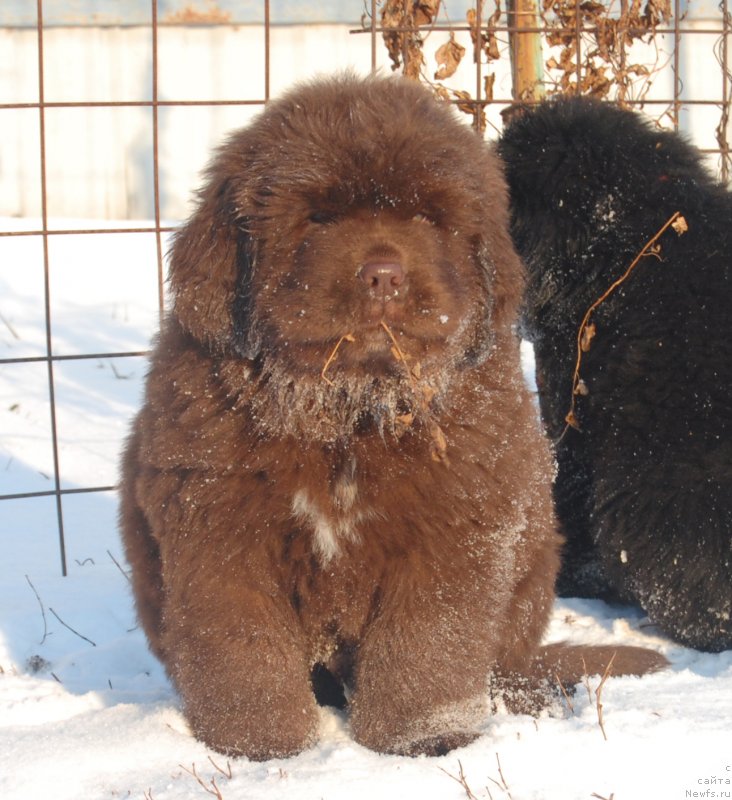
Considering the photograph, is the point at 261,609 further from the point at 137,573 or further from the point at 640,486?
the point at 640,486

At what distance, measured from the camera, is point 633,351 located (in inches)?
142

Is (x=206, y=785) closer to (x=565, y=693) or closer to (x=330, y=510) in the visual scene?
(x=330, y=510)

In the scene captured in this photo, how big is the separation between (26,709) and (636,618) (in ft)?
6.60

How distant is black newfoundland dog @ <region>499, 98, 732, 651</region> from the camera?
3.47 m

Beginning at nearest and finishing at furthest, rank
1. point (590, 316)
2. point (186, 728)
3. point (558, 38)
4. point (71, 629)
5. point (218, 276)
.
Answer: point (218, 276), point (186, 728), point (590, 316), point (71, 629), point (558, 38)

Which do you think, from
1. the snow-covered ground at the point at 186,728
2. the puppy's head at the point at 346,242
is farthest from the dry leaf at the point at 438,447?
the snow-covered ground at the point at 186,728

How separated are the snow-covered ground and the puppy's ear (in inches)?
37.5

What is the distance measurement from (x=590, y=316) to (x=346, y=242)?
1.62m

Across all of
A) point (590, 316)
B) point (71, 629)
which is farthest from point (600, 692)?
point (71, 629)

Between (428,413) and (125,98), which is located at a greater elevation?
(125,98)

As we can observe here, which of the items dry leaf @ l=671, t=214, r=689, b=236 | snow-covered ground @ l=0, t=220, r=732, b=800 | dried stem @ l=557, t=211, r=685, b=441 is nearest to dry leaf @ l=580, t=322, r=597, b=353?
dried stem @ l=557, t=211, r=685, b=441

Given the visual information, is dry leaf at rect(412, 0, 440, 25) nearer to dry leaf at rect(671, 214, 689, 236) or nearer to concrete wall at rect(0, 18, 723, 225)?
dry leaf at rect(671, 214, 689, 236)

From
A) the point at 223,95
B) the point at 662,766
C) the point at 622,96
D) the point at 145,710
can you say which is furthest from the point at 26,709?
the point at 223,95

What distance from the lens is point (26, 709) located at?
313 cm
